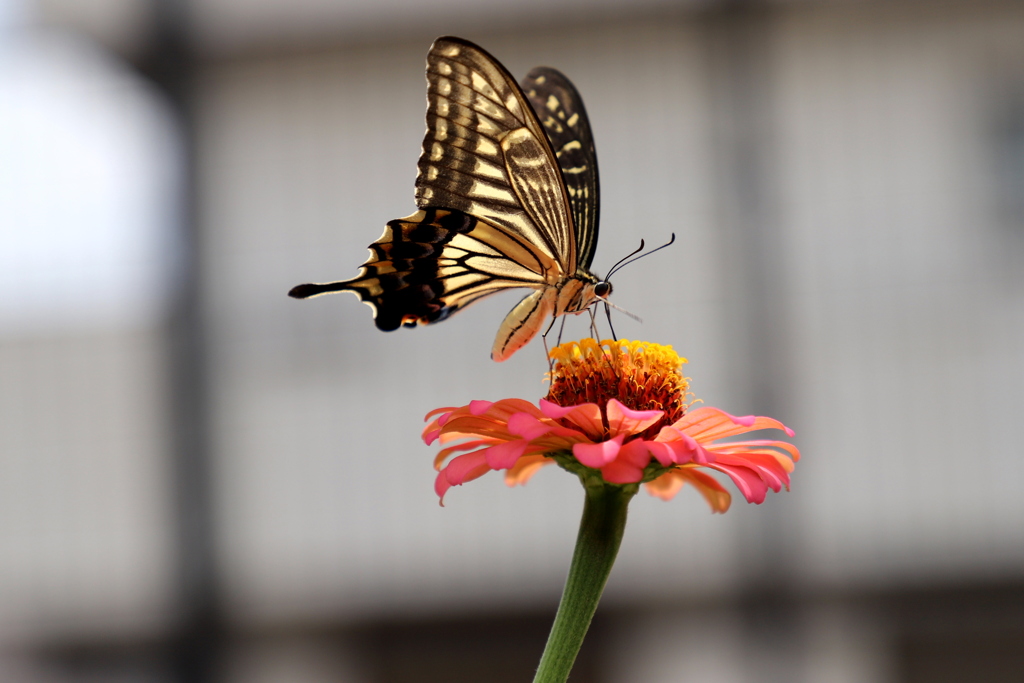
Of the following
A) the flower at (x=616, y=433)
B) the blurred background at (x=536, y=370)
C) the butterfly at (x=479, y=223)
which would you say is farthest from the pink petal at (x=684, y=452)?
the blurred background at (x=536, y=370)

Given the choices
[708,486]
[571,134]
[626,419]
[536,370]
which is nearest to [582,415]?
[626,419]

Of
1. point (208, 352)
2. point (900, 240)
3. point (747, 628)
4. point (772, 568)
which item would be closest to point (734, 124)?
point (900, 240)

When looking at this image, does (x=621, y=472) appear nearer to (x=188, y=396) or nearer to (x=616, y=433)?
(x=616, y=433)

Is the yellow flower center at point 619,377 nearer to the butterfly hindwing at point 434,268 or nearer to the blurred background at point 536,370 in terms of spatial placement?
the butterfly hindwing at point 434,268

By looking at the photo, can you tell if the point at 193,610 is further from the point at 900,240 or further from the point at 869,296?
the point at 900,240

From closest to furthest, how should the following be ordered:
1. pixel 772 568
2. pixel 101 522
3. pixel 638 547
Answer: pixel 772 568 → pixel 638 547 → pixel 101 522
